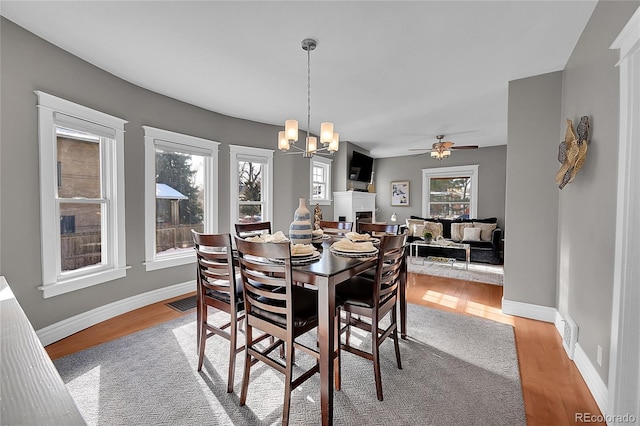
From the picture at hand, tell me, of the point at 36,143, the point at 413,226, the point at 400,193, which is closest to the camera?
the point at 36,143

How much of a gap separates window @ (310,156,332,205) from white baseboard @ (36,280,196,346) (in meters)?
2.87

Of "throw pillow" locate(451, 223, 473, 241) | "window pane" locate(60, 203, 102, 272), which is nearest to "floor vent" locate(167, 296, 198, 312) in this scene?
"window pane" locate(60, 203, 102, 272)

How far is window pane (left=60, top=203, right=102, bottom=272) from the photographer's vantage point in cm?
263

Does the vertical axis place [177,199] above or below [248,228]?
above

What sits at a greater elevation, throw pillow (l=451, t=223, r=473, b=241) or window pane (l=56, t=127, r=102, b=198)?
window pane (l=56, t=127, r=102, b=198)

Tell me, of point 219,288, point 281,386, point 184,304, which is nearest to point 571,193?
point 281,386

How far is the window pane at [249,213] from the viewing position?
446cm

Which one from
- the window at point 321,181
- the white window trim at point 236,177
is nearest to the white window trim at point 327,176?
the window at point 321,181

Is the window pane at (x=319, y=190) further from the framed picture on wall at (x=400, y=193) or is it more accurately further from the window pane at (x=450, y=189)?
the window pane at (x=450, y=189)

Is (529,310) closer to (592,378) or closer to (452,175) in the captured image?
(592,378)

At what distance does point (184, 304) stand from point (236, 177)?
6.18 feet

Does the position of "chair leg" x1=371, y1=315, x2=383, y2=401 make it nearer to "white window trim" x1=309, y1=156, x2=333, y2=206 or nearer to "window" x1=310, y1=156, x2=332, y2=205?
"white window trim" x1=309, y1=156, x2=333, y2=206

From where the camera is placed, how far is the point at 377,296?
180cm

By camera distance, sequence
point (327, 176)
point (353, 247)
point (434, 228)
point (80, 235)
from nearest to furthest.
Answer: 1. point (353, 247)
2. point (80, 235)
3. point (327, 176)
4. point (434, 228)
